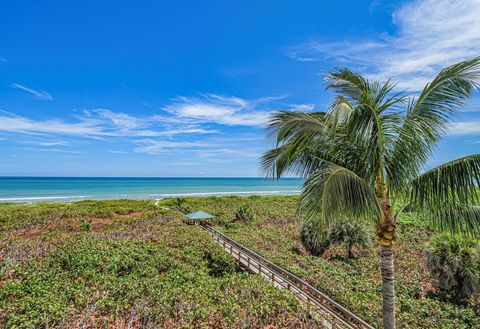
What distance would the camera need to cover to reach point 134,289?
754 cm

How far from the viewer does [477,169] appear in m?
3.73

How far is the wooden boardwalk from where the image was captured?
6.52 metres

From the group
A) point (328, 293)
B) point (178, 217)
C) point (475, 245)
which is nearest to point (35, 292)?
point (328, 293)

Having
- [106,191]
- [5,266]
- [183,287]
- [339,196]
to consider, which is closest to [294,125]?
[339,196]

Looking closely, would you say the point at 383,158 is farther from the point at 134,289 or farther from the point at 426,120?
the point at 134,289

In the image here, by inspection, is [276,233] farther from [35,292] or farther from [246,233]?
[35,292]

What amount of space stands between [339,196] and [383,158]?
1.54 metres

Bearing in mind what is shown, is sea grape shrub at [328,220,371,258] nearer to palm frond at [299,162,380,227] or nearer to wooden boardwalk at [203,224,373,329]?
wooden boardwalk at [203,224,373,329]

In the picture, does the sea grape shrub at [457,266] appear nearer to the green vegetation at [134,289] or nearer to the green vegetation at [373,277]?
the green vegetation at [373,277]

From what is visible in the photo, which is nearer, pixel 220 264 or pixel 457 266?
pixel 457 266

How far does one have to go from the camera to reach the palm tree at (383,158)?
4176 mm

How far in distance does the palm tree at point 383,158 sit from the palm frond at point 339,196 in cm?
2

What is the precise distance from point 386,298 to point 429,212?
212 centimetres

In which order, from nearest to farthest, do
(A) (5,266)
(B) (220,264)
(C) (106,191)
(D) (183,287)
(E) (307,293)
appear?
1. (D) (183,287)
2. (E) (307,293)
3. (A) (5,266)
4. (B) (220,264)
5. (C) (106,191)
